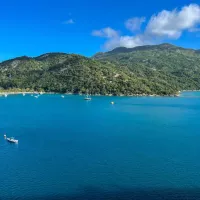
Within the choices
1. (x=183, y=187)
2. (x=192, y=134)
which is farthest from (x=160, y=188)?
(x=192, y=134)

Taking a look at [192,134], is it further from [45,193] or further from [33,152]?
[45,193]

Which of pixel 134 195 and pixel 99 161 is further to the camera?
pixel 99 161

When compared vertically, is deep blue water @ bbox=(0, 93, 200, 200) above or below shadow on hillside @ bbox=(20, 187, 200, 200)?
above

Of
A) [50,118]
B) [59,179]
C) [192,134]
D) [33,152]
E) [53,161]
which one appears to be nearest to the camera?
[59,179]

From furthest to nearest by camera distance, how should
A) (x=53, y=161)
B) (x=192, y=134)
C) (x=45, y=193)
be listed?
(x=192, y=134) → (x=53, y=161) → (x=45, y=193)

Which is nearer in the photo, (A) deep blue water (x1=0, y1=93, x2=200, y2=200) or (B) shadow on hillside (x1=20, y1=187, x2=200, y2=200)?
(B) shadow on hillside (x1=20, y1=187, x2=200, y2=200)

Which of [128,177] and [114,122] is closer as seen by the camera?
[128,177]
